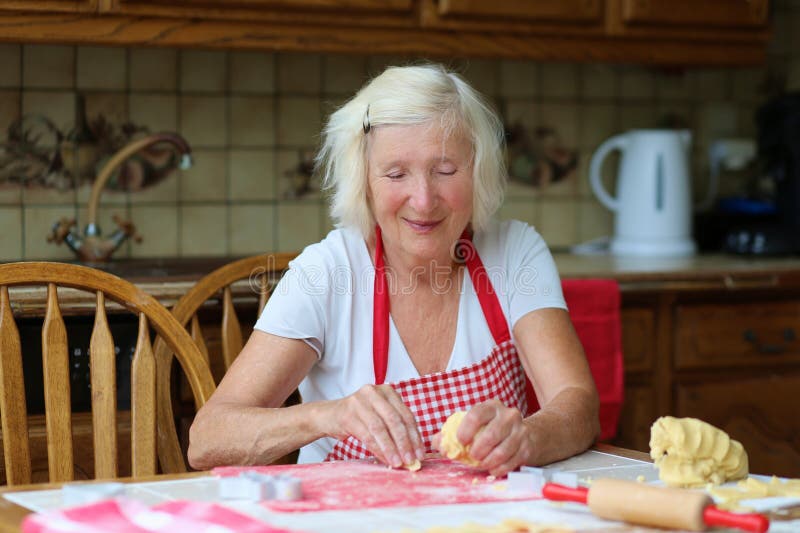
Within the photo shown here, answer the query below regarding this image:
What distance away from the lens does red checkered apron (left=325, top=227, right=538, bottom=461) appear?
61.9 inches

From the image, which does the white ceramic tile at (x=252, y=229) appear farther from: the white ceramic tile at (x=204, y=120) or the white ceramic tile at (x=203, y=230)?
the white ceramic tile at (x=204, y=120)

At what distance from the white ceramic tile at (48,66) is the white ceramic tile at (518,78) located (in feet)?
3.75

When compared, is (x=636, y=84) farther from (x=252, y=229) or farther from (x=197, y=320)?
(x=197, y=320)

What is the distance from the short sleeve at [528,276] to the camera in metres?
1.69

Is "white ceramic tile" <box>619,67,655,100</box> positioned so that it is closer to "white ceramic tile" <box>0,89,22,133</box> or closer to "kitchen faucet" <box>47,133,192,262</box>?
"kitchen faucet" <box>47,133,192,262</box>

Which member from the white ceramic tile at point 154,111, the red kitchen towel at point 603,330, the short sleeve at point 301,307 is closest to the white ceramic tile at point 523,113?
the red kitchen towel at point 603,330

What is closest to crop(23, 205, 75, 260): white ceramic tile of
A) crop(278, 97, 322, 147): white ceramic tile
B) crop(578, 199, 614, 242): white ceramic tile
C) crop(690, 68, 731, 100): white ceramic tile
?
crop(278, 97, 322, 147): white ceramic tile

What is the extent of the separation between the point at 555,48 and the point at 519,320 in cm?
115

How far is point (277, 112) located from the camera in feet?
8.95

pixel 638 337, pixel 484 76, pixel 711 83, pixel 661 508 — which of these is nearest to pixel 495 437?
pixel 661 508

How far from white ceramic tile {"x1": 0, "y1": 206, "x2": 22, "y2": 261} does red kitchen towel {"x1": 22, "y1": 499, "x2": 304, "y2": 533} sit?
5.24ft

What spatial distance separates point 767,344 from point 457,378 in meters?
1.26

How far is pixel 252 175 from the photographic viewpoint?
8.91ft

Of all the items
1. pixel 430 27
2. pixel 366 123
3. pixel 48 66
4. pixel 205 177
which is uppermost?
pixel 430 27
